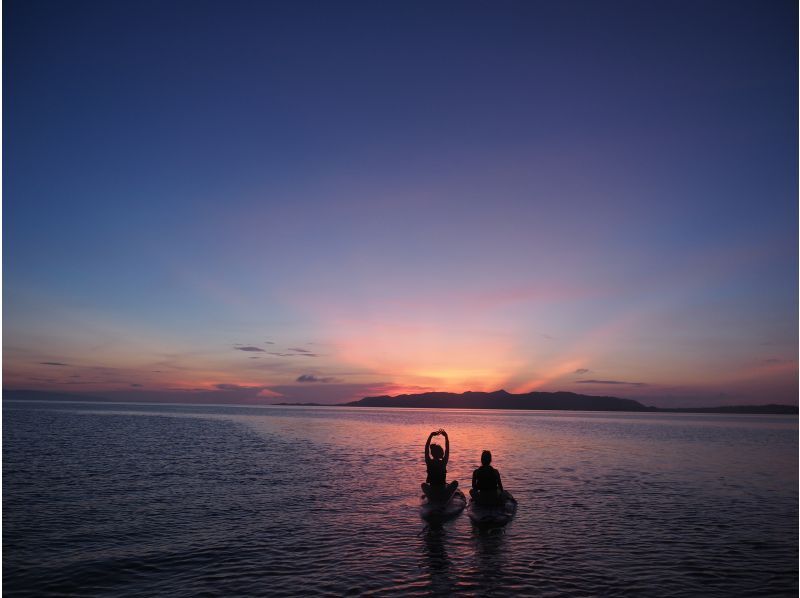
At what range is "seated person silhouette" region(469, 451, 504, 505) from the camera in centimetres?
2731

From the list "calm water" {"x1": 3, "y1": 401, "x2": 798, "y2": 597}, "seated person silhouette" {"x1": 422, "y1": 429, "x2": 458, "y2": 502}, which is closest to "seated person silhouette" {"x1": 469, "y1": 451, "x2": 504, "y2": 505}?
"seated person silhouette" {"x1": 422, "y1": 429, "x2": 458, "y2": 502}

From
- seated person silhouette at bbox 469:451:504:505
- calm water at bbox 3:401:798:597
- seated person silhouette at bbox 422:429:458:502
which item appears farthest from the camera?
seated person silhouette at bbox 422:429:458:502

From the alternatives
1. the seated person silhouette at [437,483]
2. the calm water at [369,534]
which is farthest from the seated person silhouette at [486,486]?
the calm water at [369,534]

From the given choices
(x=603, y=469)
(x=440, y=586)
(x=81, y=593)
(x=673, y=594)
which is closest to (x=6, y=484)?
(x=81, y=593)

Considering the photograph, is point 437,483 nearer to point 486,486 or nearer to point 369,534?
point 486,486

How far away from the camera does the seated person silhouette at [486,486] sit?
2731 centimetres

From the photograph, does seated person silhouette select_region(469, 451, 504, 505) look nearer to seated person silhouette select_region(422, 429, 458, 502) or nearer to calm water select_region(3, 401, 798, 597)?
seated person silhouette select_region(422, 429, 458, 502)

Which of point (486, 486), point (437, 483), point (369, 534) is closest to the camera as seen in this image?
point (369, 534)

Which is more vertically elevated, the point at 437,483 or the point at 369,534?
the point at 437,483

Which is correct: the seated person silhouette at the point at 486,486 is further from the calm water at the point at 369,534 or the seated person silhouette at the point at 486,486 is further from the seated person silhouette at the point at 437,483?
the calm water at the point at 369,534

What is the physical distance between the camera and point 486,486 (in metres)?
27.7

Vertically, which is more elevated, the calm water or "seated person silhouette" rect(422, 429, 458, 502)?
"seated person silhouette" rect(422, 429, 458, 502)

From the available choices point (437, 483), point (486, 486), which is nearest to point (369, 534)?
point (437, 483)

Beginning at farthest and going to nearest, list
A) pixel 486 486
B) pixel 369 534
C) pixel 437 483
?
pixel 437 483
pixel 486 486
pixel 369 534
